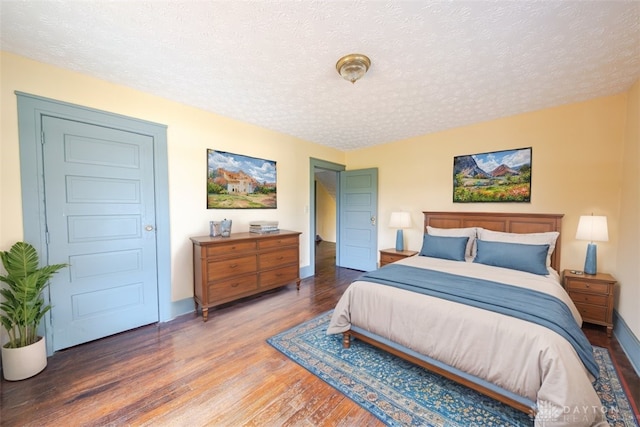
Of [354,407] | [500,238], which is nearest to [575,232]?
[500,238]

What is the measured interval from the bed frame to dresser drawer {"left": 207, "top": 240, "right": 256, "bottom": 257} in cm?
159

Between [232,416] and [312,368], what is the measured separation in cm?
65

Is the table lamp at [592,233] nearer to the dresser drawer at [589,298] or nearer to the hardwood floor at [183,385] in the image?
the dresser drawer at [589,298]

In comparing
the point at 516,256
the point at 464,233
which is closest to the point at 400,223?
the point at 464,233

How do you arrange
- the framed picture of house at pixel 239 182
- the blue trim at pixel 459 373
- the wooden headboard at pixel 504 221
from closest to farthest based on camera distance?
the blue trim at pixel 459 373 → the wooden headboard at pixel 504 221 → the framed picture of house at pixel 239 182

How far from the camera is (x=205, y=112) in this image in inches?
121

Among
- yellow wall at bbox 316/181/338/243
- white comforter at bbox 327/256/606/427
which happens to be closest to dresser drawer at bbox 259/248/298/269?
white comforter at bbox 327/256/606/427

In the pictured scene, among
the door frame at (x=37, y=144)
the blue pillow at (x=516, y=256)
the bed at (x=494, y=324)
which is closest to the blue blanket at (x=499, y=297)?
the bed at (x=494, y=324)

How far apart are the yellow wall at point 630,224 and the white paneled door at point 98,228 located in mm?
4649

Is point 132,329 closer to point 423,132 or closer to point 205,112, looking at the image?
point 205,112

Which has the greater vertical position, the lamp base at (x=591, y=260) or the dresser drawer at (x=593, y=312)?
the lamp base at (x=591, y=260)

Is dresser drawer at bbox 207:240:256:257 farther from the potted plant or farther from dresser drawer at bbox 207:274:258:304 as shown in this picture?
the potted plant

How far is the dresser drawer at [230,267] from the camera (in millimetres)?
2812

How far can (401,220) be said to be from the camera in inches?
159
